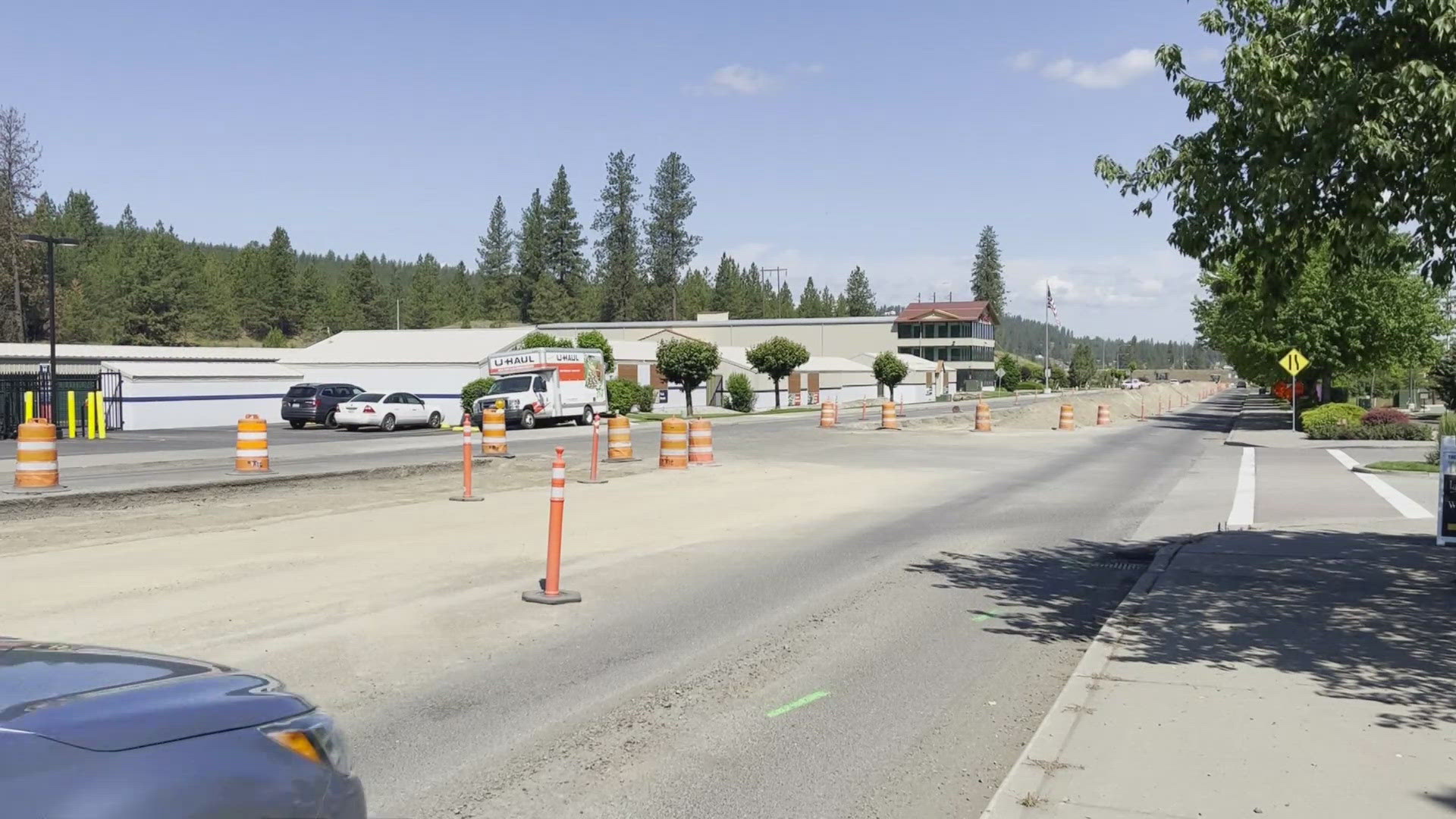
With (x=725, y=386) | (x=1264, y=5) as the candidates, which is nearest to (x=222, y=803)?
(x=1264, y=5)

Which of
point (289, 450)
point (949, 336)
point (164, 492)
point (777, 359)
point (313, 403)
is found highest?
point (949, 336)

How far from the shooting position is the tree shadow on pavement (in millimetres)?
7070

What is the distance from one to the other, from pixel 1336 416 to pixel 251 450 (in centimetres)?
3158

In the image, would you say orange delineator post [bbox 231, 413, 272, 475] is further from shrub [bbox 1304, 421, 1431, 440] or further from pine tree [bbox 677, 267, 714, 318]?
pine tree [bbox 677, 267, 714, 318]

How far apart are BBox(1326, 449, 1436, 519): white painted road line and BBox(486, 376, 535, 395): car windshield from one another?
2569 centimetres

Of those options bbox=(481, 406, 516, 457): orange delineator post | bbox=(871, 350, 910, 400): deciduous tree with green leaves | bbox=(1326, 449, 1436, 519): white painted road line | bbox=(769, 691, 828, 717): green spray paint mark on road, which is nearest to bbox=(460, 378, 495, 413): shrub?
bbox=(481, 406, 516, 457): orange delineator post

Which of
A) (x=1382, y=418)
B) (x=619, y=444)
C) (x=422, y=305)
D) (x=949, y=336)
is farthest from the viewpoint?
(x=422, y=305)

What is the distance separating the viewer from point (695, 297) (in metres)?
151

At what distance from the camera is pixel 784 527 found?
14453 millimetres

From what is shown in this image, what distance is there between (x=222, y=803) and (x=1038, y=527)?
1311 cm

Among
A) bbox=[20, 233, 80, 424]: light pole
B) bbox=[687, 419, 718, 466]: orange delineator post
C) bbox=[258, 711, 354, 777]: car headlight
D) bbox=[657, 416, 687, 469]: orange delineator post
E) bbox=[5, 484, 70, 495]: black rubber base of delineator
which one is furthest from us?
bbox=[20, 233, 80, 424]: light pole

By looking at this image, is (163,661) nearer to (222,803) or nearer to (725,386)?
(222,803)

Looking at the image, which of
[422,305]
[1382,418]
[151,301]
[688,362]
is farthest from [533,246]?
[1382,418]

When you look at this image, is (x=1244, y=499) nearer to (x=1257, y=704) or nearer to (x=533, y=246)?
(x=1257, y=704)
